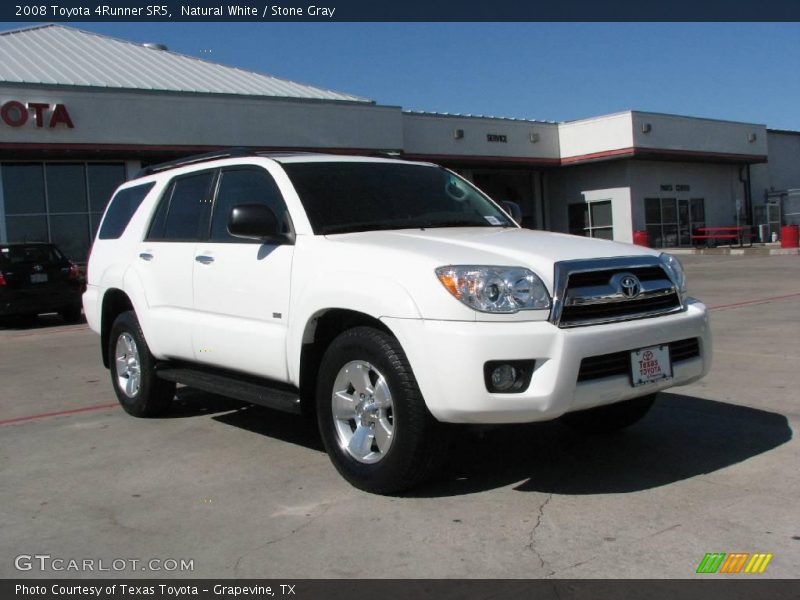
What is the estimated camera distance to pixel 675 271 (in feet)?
15.9

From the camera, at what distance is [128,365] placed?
683 centimetres

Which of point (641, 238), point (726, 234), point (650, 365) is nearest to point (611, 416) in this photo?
point (650, 365)

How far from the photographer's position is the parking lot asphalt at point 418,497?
3.66 m

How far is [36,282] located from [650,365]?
12982 mm

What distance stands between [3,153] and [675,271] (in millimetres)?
19722

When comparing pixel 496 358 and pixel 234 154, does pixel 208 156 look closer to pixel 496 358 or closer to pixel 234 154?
pixel 234 154

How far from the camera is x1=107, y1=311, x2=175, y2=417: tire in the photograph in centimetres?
645

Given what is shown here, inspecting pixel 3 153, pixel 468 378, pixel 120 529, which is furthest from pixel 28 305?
pixel 468 378

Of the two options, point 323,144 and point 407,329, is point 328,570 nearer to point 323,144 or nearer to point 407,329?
point 407,329

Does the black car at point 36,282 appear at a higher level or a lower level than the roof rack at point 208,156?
lower

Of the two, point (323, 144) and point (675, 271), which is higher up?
point (323, 144)

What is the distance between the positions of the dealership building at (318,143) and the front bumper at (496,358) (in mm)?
12386

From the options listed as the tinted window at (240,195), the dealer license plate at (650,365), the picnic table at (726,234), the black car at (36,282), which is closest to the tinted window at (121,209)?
the tinted window at (240,195)
